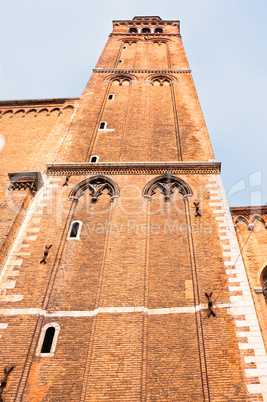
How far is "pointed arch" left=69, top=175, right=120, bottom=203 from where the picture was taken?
13367 mm

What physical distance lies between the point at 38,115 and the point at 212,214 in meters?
11.7

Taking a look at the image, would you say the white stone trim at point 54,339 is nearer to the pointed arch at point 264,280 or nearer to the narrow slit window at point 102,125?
the pointed arch at point 264,280

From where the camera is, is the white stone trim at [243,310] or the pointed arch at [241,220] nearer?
the white stone trim at [243,310]

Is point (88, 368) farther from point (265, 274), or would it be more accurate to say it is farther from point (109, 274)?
point (265, 274)

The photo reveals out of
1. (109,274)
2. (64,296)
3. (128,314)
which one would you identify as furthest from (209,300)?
(64,296)

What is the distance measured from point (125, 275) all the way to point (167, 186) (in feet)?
13.9

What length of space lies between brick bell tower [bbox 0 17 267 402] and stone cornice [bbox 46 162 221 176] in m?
0.04

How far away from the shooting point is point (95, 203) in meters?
13.1

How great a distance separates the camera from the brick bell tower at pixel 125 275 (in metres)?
8.50

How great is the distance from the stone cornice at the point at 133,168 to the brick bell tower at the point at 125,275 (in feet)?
0.14

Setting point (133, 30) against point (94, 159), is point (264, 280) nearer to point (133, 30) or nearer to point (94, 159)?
point (94, 159)

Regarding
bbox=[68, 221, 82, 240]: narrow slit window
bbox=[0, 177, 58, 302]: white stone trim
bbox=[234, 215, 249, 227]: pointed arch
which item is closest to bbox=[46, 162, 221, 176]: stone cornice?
bbox=[0, 177, 58, 302]: white stone trim

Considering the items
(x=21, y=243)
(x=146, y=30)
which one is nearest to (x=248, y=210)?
(x=21, y=243)

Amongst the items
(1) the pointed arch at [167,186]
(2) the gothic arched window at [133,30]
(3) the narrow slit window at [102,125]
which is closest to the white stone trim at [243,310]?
(1) the pointed arch at [167,186]
